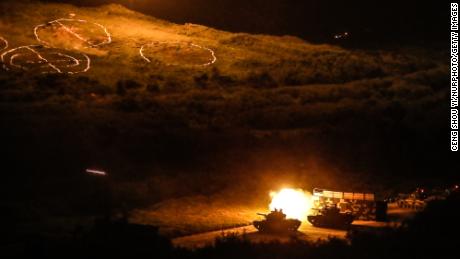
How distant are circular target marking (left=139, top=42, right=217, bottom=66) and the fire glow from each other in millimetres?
22651

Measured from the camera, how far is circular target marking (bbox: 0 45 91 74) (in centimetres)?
4181

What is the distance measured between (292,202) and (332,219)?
3.36m

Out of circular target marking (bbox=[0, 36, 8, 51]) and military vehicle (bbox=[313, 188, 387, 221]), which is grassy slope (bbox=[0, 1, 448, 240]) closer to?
circular target marking (bbox=[0, 36, 8, 51])

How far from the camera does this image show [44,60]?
142ft

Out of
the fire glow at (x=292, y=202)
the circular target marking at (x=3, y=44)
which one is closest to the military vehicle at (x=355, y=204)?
the fire glow at (x=292, y=202)

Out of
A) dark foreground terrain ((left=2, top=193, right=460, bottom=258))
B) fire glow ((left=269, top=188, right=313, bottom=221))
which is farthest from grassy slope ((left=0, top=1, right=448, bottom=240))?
dark foreground terrain ((left=2, top=193, right=460, bottom=258))

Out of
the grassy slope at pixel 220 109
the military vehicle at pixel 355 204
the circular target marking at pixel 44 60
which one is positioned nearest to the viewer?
the military vehicle at pixel 355 204

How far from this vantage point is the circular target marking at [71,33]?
46.0 metres

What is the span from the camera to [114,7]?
54531 millimetres

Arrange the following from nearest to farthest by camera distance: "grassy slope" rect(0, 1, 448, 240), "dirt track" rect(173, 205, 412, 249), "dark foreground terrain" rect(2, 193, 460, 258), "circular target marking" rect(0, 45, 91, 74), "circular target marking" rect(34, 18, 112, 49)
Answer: "dark foreground terrain" rect(2, 193, 460, 258) → "dirt track" rect(173, 205, 412, 249) → "grassy slope" rect(0, 1, 448, 240) → "circular target marking" rect(0, 45, 91, 74) → "circular target marking" rect(34, 18, 112, 49)

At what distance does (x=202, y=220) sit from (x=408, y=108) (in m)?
24.7

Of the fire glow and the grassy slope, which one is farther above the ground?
the grassy slope

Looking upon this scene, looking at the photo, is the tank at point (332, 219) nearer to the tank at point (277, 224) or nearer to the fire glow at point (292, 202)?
the fire glow at point (292, 202)

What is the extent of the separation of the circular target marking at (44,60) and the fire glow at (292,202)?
21.6m
